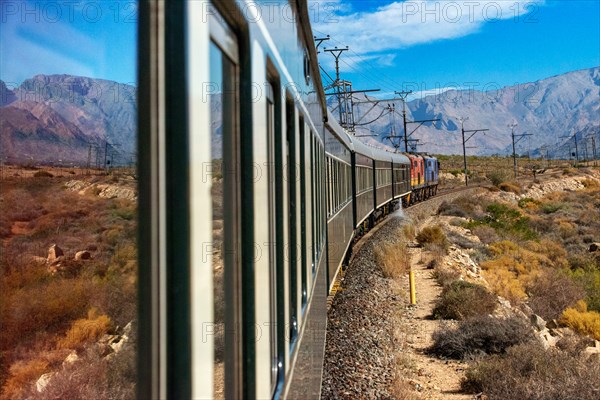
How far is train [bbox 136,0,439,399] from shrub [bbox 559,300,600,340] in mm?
9161

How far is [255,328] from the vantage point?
163cm

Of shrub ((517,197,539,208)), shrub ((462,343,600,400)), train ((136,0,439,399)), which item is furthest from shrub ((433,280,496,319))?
shrub ((517,197,539,208))

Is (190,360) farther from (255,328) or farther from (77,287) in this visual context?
(255,328)

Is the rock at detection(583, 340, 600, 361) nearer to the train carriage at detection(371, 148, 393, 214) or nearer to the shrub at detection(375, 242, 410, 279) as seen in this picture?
the shrub at detection(375, 242, 410, 279)

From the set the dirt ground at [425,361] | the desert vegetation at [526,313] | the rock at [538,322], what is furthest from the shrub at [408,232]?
the rock at [538,322]

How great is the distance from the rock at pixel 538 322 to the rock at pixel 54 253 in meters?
11.0

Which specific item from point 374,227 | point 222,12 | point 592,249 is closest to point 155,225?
point 222,12

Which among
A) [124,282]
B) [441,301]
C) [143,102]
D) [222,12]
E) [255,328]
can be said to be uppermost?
[222,12]

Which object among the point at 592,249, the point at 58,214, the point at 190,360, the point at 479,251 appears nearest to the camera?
the point at 58,214

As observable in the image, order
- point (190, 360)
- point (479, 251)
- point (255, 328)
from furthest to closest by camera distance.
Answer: point (479, 251)
point (255, 328)
point (190, 360)

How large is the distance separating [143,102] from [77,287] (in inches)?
12.4

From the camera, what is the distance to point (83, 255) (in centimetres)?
89

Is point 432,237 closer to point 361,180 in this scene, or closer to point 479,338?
point 361,180

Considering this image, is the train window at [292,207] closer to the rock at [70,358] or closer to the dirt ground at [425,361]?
the rock at [70,358]
